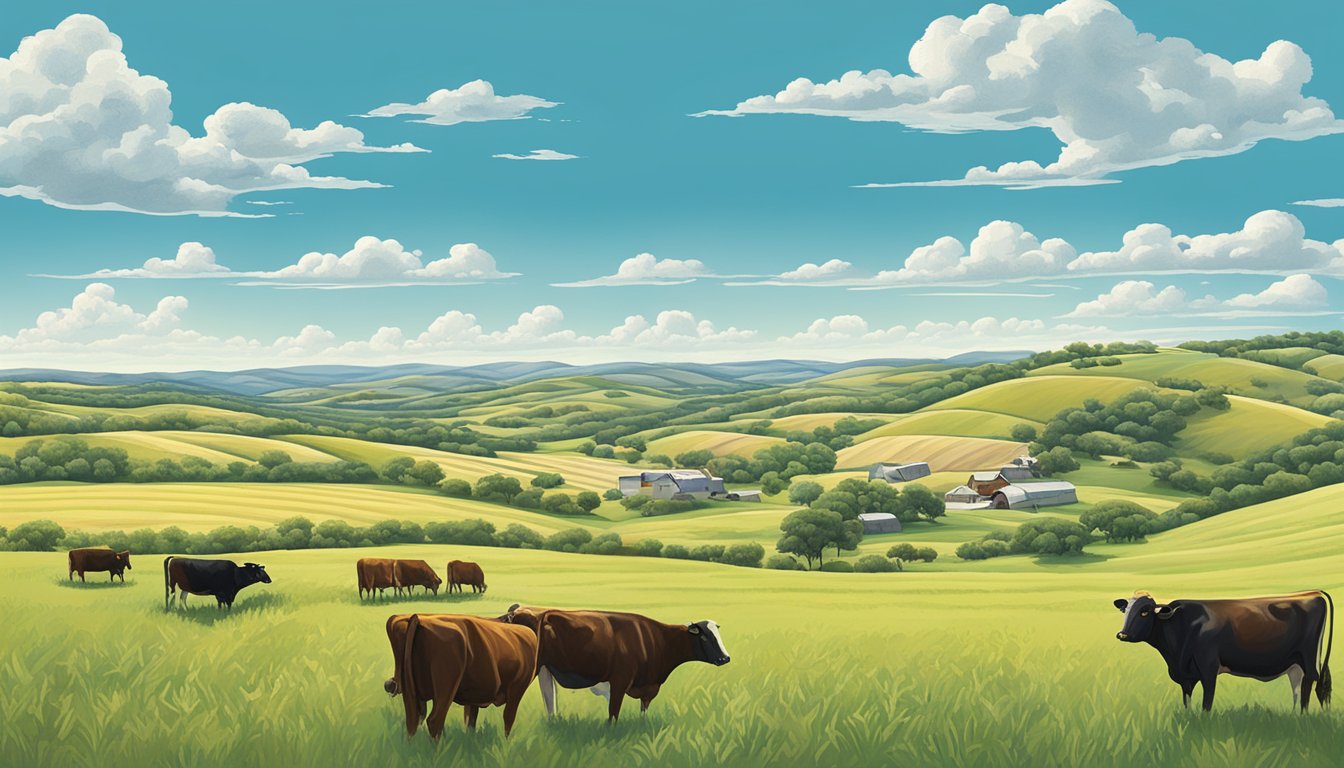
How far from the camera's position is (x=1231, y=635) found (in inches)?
600

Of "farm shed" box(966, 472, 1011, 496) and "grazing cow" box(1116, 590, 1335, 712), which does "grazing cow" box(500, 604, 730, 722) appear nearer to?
"grazing cow" box(1116, 590, 1335, 712)

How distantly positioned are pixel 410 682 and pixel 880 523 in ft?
328

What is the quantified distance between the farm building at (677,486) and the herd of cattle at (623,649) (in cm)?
11774

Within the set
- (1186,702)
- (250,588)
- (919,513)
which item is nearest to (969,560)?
(919,513)

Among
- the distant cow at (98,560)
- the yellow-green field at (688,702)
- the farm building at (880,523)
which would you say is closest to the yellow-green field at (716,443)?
the farm building at (880,523)

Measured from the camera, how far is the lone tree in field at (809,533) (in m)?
83.0

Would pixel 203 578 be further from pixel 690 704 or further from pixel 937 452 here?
pixel 937 452

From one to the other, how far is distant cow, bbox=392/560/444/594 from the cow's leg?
90.1 feet

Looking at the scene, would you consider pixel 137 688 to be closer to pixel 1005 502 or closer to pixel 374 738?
pixel 374 738

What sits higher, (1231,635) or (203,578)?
(1231,635)

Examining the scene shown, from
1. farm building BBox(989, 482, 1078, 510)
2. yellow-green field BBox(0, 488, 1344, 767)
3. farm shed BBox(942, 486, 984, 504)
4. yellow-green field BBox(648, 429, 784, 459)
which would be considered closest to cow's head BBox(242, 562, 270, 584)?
yellow-green field BBox(0, 488, 1344, 767)

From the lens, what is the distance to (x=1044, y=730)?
47.0 ft

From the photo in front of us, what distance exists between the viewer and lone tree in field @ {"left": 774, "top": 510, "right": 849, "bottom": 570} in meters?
83.0

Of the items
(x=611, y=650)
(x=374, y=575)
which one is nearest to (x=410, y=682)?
(x=611, y=650)
